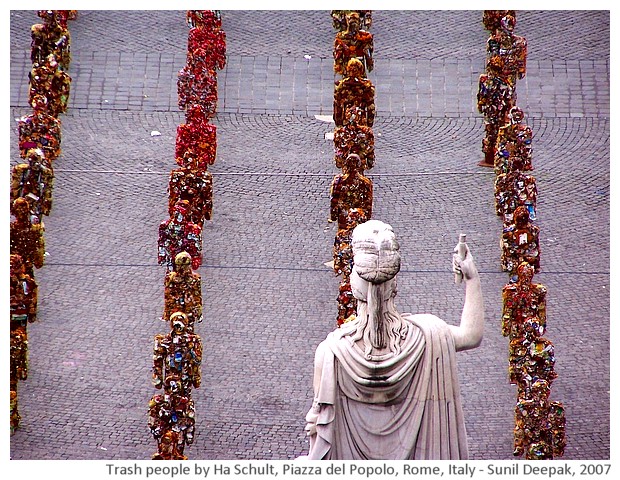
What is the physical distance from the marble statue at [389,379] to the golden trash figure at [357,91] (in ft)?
36.0

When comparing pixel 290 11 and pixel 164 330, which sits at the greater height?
pixel 290 11

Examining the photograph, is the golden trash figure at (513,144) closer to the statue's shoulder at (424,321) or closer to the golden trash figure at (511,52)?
the golden trash figure at (511,52)

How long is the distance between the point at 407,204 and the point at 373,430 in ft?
35.6

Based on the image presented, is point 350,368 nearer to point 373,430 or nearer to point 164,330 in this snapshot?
point 373,430

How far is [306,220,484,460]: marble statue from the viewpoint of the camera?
10.6 m

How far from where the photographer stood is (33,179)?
64.8 feet

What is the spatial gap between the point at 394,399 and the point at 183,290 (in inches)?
273

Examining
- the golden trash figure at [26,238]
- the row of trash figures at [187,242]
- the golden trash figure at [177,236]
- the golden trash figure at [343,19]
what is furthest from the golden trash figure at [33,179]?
the golden trash figure at [343,19]

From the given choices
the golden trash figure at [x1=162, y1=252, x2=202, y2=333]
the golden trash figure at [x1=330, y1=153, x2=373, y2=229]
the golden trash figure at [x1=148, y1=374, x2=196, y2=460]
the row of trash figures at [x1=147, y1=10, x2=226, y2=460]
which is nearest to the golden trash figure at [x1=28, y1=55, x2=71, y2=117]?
the row of trash figures at [x1=147, y1=10, x2=226, y2=460]

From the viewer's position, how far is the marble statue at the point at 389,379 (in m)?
10.6

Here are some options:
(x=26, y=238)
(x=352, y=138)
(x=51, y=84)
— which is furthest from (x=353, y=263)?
(x=51, y=84)

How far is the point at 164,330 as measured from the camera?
A: 1850cm

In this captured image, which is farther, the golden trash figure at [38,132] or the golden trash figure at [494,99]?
the golden trash figure at [494,99]

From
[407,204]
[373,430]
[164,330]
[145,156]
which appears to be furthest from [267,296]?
[373,430]
